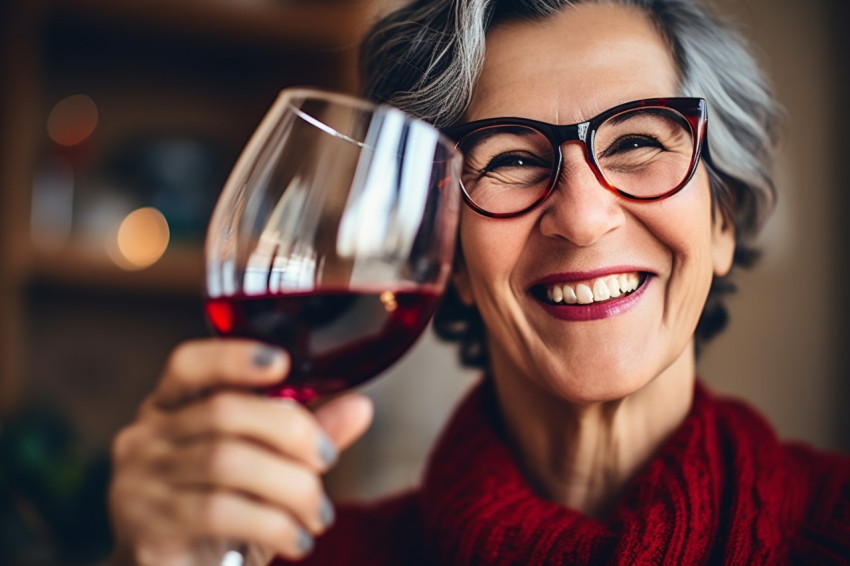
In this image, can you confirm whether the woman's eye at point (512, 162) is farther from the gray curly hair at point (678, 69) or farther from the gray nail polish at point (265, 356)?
the gray nail polish at point (265, 356)

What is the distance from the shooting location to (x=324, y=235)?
0.61m

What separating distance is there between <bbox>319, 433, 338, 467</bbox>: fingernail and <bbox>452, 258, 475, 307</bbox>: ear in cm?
56

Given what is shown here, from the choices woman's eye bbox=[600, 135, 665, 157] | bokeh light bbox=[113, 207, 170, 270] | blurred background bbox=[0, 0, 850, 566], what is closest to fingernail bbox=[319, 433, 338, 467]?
woman's eye bbox=[600, 135, 665, 157]

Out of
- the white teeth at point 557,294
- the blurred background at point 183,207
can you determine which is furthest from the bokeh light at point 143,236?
the white teeth at point 557,294

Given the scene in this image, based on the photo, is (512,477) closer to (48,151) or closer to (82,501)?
(82,501)

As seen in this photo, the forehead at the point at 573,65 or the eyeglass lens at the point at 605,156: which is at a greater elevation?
the forehead at the point at 573,65

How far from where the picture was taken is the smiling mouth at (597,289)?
95 cm

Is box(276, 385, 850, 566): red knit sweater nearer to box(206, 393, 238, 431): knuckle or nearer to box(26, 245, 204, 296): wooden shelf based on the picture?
box(206, 393, 238, 431): knuckle

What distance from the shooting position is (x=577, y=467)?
112 cm

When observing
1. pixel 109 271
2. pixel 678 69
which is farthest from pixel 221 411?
pixel 109 271

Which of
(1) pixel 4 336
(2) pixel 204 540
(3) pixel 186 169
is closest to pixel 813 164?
(3) pixel 186 169

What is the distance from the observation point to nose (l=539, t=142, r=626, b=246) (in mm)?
899

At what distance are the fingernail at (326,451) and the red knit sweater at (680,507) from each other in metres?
0.44

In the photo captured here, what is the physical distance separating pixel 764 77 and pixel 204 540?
110cm
